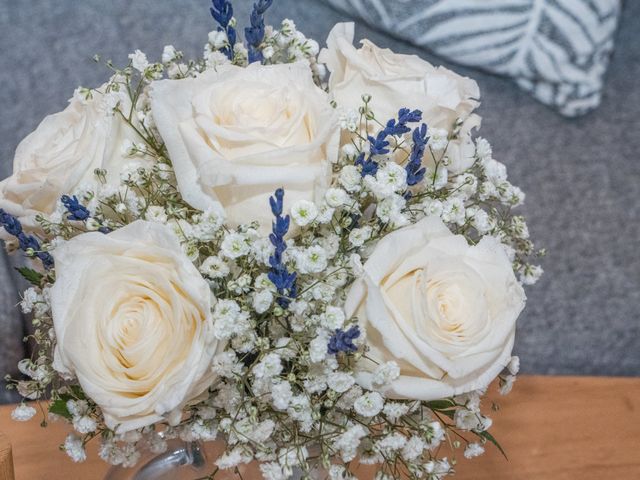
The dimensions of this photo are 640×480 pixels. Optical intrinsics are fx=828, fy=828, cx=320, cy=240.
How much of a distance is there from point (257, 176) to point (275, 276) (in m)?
0.07

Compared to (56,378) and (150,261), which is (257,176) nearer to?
(150,261)

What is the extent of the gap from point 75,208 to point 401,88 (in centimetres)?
27

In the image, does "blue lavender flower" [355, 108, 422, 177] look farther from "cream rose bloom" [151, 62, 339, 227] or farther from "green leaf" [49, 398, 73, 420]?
"green leaf" [49, 398, 73, 420]

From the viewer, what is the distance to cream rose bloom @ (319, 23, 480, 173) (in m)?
0.65

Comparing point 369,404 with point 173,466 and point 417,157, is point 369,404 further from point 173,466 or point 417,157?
Result: point 173,466

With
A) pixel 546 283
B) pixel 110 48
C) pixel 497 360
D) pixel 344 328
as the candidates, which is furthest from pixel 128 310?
pixel 546 283

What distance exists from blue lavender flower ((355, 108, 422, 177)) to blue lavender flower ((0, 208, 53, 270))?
0.24 m

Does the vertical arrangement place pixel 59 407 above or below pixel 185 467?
above

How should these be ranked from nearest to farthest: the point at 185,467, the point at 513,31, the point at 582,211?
the point at 185,467
the point at 513,31
the point at 582,211

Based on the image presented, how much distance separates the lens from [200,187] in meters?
0.58

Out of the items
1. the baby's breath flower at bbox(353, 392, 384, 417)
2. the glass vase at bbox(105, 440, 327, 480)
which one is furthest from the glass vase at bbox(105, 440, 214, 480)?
the baby's breath flower at bbox(353, 392, 384, 417)

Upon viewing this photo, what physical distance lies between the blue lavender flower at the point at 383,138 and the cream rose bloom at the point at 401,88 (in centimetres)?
5

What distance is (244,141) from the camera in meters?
0.57

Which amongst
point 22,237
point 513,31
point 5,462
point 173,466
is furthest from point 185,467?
point 513,31
